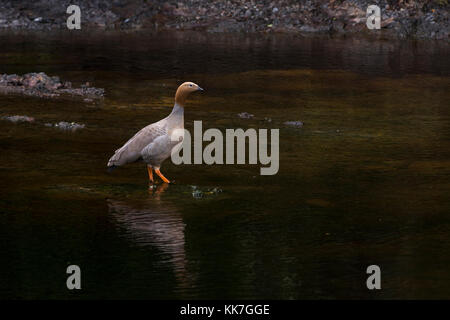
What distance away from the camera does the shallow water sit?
29.3 ft

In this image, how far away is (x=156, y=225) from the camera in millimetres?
10625

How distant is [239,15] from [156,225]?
23.6 meters

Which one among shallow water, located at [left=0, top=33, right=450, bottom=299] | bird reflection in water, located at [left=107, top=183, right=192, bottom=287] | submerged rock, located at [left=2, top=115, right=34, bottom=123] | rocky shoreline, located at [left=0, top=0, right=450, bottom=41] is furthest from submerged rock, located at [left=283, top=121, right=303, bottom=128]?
rocky shoreline, located at [left=0, top=0, right=450, bottom=41]

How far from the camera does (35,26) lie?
32.4m

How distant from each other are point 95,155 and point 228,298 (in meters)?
6.23

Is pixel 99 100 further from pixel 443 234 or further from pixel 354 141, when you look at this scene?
pixel 443 234

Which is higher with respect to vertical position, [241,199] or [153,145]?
[153,145]

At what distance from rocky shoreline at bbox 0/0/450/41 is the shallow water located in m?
9.77

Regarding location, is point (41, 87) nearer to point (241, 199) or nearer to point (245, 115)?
point (245, 115)

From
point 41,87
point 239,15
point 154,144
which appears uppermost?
point 239,15

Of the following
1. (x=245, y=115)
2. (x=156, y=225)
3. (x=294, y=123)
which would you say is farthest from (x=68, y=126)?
(x=156, y=225)

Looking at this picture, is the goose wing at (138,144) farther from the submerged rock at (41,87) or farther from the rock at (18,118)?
the submerged rock at (41,87)

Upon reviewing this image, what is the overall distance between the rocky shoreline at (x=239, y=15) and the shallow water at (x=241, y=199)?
9771 millimetres
